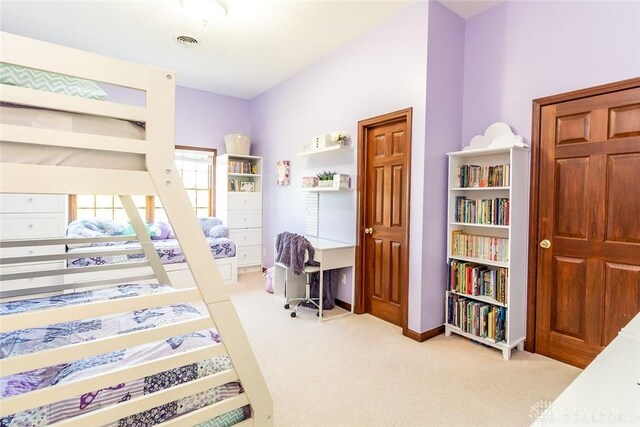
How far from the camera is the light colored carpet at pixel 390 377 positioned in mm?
1808

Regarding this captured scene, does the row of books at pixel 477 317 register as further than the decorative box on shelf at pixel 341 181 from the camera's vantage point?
No

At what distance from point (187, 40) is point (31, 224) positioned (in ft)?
8.46

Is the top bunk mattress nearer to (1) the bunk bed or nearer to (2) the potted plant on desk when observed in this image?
(1) the bunk bed

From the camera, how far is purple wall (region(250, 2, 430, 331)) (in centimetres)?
283

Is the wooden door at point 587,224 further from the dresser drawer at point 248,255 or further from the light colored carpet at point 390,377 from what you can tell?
the dresser drawer at point 248,255

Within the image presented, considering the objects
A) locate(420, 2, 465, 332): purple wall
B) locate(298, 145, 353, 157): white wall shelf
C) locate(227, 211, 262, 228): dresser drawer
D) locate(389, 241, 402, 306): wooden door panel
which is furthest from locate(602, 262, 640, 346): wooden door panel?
locate(227, 211, 262, 228): dresser drawer

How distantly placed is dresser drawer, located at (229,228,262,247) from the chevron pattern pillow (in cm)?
416

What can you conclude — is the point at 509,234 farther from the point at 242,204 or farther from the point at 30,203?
the point at 30,203

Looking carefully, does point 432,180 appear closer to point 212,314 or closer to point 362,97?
point 362,97

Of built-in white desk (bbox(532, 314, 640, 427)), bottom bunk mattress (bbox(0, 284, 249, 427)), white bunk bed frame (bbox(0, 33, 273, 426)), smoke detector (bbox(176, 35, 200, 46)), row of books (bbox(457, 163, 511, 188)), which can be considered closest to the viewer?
built-in white desk (bbox(532, 314, 640, 427))

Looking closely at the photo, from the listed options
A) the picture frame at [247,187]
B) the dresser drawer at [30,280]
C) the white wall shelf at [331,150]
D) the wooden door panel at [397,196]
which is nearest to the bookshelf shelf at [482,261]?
the wooden door panel at [397,196]

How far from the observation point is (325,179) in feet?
12.2

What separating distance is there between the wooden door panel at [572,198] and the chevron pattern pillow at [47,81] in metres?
2.95

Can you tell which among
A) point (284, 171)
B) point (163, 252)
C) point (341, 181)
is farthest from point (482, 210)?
point (163, 252)
